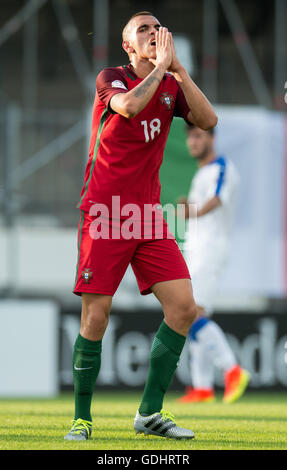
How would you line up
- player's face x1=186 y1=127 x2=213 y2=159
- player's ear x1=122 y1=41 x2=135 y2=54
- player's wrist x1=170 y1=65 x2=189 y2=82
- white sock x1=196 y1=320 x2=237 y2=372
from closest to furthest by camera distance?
player's wrist x1=170 y1=65 x2=189 y2=82 < player's ear x1=122 y1=41 x2=135 y2=54 < white sock x1=196 y1=320 x2=237 y2=372 < player's face x1=186 y1=127 x2=213 y2=159

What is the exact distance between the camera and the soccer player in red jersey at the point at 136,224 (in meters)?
4.44

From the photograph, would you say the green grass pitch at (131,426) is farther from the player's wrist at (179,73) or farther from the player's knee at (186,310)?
the player's wrist at (179,73)

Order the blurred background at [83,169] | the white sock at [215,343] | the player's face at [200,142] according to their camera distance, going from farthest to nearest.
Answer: the blurred background at [83,169]
the player's face at [200,142]
the white sock at [215,343]

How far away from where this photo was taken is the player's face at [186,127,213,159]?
794 centimetres

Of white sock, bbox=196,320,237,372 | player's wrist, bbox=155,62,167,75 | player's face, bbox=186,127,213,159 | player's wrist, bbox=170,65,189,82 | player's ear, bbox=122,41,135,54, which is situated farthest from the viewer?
player's face, bbox=186,127,213,159

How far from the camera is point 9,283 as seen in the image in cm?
977

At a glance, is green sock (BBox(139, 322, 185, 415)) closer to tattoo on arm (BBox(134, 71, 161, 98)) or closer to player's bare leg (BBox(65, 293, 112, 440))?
player's bare leg (BBox(65, 293, 112, 440))

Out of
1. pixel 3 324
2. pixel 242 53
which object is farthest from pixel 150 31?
pixel 242 53

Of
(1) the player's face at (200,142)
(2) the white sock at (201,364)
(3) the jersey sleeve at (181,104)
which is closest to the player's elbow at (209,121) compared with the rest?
(3) the jersey sleeve at (181,104)

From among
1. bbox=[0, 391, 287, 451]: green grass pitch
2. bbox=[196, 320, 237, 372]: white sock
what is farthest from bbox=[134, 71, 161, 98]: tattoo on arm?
bbox=[196, 320, 237, 372]: white sock

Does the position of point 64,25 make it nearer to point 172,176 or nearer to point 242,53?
point 242,53

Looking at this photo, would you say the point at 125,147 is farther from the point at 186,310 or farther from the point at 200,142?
the point at 200,142
